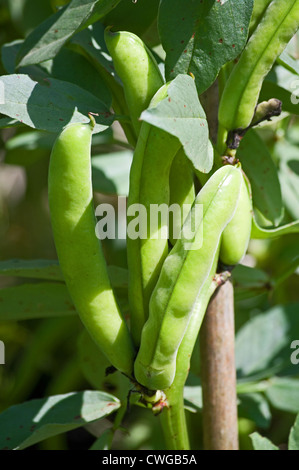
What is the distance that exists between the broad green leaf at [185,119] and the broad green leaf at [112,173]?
419 mm

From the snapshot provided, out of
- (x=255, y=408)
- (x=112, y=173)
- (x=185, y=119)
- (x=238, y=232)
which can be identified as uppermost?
(x=185, y=119)

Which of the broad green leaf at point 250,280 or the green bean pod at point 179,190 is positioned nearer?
the green bean pod at point 179,190

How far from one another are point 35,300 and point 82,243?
10.6 inches

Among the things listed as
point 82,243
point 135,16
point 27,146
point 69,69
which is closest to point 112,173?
point 27,146

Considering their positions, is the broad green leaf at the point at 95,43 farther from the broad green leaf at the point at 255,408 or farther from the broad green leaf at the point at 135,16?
the broad green leaf at the point at 255,408

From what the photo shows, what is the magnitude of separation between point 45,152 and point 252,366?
0.54m

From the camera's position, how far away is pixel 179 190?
21.2 inches

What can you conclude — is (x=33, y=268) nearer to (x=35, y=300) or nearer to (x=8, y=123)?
(x=35, y=300)

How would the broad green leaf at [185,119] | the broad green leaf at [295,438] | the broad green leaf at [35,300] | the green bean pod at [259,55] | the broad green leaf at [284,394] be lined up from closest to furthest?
the broad green leaf at [185,119] → the green bean pod at [259,55] → the broad green leaf at [295,438] → the broad green leaf at [35,300] → the broad green leaf at [284,394]

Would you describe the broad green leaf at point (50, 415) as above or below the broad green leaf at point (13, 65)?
below

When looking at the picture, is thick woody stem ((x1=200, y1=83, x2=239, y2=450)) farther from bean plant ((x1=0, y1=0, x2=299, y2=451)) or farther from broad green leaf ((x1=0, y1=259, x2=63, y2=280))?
broad green leaf ((x1=0, y1=259, x2=63, y2=280))

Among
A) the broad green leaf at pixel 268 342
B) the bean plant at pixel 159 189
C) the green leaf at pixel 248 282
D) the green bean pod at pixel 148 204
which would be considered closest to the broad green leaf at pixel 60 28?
the bean plant at pixel 159 189

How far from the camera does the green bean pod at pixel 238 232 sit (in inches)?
21.2

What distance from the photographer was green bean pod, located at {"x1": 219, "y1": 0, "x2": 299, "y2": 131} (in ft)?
1.68
